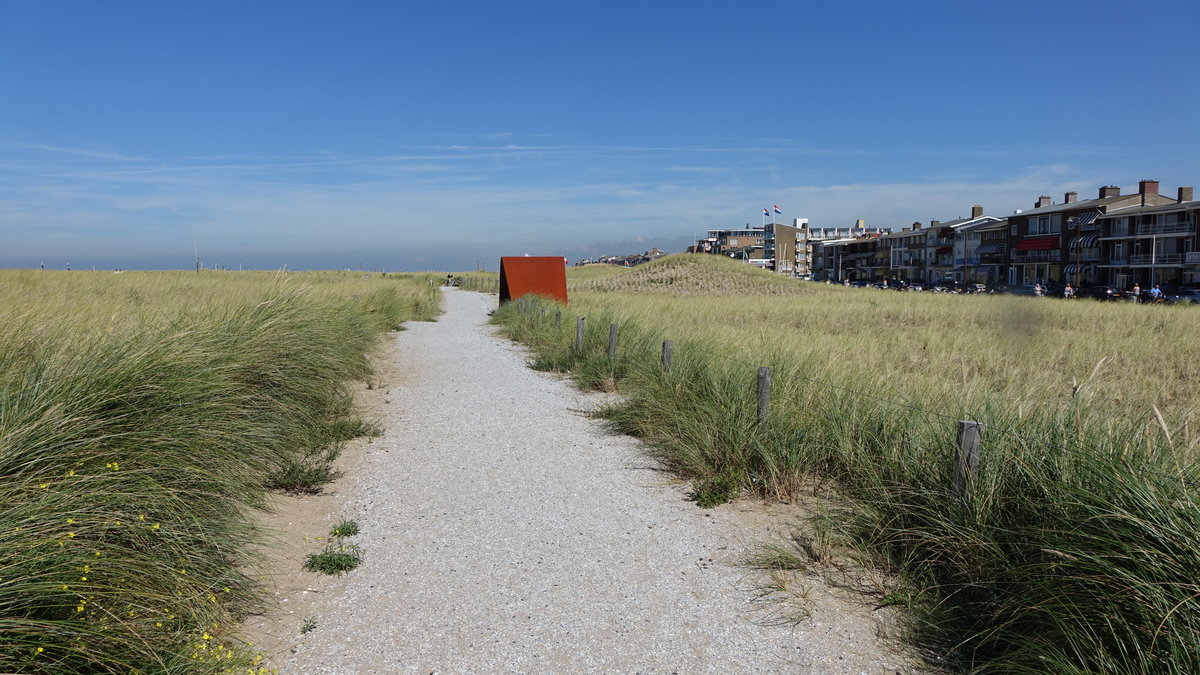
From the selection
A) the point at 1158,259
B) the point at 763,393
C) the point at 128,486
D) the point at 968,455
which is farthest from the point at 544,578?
the point at 1158,259

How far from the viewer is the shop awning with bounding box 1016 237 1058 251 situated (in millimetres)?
64938

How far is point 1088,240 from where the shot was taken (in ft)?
206

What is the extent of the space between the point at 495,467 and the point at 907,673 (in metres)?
4.25

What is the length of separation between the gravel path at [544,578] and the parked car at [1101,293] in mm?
43816

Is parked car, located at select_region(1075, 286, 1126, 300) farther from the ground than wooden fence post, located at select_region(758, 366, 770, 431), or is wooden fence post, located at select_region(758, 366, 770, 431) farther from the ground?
wooden fence post, located at select_region(758, 366, 770, 431)

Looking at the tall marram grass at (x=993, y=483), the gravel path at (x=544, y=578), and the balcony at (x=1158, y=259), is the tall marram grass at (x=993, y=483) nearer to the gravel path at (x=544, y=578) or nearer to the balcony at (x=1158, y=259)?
the gravel path at (x=544, y=578)

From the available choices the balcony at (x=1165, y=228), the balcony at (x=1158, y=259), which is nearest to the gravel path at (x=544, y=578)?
the balcony at (x=1158, y=259)

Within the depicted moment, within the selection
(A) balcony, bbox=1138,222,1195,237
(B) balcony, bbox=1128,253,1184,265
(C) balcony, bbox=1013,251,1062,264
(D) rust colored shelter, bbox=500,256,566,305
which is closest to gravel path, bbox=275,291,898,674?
(D) rust colored shelter, bbox=500,256,566,305

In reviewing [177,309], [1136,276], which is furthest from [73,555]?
[1136,276]

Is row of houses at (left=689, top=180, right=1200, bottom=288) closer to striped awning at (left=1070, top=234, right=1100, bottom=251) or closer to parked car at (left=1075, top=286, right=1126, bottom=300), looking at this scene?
striped awning at (left=1070, top=234, right=1100, bottom=251)

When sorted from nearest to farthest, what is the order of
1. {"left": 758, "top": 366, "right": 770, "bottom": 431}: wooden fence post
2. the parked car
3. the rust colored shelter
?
{"left": 758, "top": 366, "right": 770, "bottom": 431}: wooden fence post, the rust colored shelter, the parked car

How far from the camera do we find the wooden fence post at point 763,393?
6684 millimetres

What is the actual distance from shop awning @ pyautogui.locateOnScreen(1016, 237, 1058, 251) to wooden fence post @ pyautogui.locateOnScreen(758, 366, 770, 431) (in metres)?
69.7

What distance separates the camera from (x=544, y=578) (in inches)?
174
